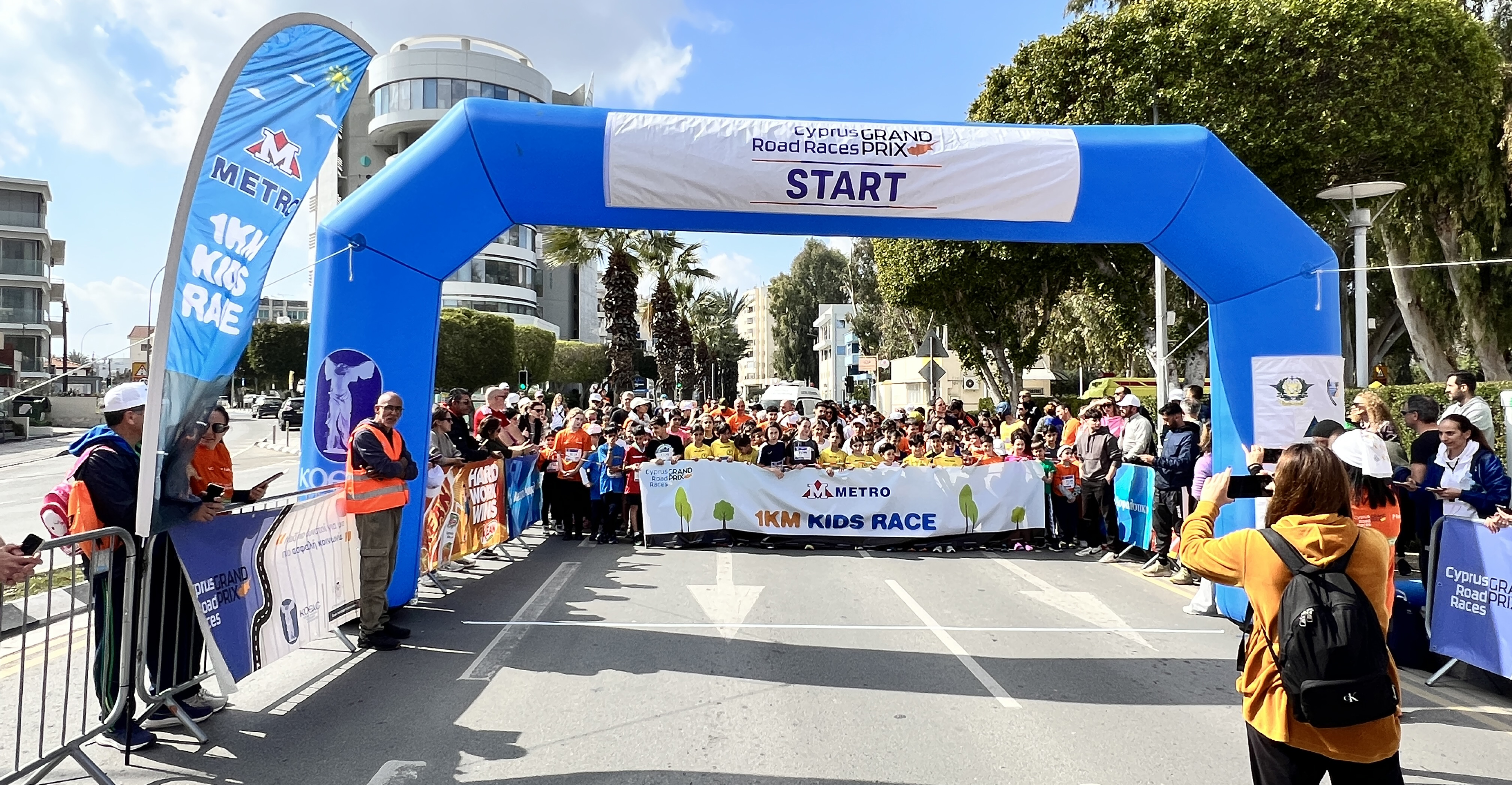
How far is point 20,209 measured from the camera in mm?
61375

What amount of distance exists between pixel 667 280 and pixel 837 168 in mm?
25087

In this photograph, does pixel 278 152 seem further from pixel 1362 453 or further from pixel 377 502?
pixel 1362 453

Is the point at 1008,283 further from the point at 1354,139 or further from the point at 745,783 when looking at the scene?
the point at 745,783

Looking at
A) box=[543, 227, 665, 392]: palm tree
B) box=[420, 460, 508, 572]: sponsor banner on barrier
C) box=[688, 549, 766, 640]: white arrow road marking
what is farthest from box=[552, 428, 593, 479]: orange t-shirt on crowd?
box=[543, 227, 665, 392]: palm tree

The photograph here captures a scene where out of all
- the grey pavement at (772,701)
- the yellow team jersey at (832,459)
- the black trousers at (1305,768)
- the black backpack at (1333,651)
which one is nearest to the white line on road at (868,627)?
the grey pavement at (772,701)

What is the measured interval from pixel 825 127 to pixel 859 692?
4363 millimetres

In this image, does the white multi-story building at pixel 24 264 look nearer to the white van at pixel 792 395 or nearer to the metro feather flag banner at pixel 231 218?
the white van at pixel 792 395

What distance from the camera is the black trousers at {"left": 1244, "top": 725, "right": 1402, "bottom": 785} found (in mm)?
2604

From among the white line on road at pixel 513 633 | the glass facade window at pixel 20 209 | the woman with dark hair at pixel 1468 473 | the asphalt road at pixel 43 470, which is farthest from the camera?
the glass facade window at pixel 20 209

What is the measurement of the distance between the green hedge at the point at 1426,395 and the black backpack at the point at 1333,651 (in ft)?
43.5

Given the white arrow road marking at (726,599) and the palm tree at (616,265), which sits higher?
the palm tree at (616,265)

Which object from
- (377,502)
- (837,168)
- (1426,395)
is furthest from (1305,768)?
(1426,395)

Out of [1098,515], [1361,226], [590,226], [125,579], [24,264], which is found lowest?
[1098,515]

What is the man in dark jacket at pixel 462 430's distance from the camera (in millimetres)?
9680
